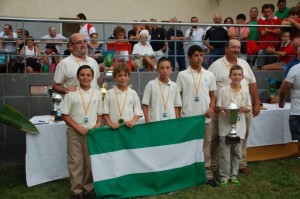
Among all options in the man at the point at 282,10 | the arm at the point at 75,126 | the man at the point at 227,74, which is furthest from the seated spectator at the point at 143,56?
the man at the point at 282,10

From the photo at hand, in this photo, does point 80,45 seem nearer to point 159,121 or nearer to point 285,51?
point 159,121

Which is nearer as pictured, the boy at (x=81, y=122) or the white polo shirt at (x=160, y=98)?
the boy at (x=81, y=122)

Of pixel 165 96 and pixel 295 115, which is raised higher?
pixel 165 96

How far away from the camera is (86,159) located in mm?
4602

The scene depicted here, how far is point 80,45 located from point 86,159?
1301mm

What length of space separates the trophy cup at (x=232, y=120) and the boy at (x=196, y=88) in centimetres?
22

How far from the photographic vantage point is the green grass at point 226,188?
4707mm

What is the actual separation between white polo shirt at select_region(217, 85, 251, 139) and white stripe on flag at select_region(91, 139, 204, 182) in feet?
1.16

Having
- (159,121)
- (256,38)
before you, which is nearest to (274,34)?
(256,38)

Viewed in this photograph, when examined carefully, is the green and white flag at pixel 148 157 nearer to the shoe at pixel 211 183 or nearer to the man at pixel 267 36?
the shoe at pixel 211 183

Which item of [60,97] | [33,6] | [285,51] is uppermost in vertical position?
A: [33,6]

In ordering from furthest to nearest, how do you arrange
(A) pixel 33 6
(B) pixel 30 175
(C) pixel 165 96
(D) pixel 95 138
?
(A) pixel 33 6 → (B) pixel 30 175 → (C) pixel 165 96 → (D) pixel 95 138

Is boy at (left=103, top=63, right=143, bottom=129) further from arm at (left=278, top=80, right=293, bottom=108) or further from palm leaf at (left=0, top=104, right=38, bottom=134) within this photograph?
arm at (left=278, top=80, right=293, bottom=108)

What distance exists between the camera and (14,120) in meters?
4.76
